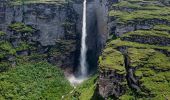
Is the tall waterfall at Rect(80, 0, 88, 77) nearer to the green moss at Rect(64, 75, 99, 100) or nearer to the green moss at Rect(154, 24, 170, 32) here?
the green moss at Rect(64, 75, 99, 100)

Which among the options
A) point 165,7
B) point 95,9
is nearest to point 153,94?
point 165,7

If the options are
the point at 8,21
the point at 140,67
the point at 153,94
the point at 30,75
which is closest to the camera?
the point at 153,94

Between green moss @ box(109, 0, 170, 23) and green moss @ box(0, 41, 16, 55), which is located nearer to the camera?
green moss @ box(109, 0, 170, 23)

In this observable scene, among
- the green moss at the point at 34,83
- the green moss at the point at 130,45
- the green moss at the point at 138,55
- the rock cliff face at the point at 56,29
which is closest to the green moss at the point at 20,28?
the rock cliff face at the point at 56,29

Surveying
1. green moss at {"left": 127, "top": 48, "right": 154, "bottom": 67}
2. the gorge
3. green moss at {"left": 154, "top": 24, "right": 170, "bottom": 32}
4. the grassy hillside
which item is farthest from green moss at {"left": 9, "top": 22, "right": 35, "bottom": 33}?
green moss at {"left": 127, "top": 48, "right": 154, "bottom": 67}

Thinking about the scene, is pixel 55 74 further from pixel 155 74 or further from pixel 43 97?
pixel 155 74

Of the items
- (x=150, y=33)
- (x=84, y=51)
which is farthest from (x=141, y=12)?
(x=84, y=51)

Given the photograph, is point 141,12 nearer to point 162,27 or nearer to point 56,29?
point 162,27
